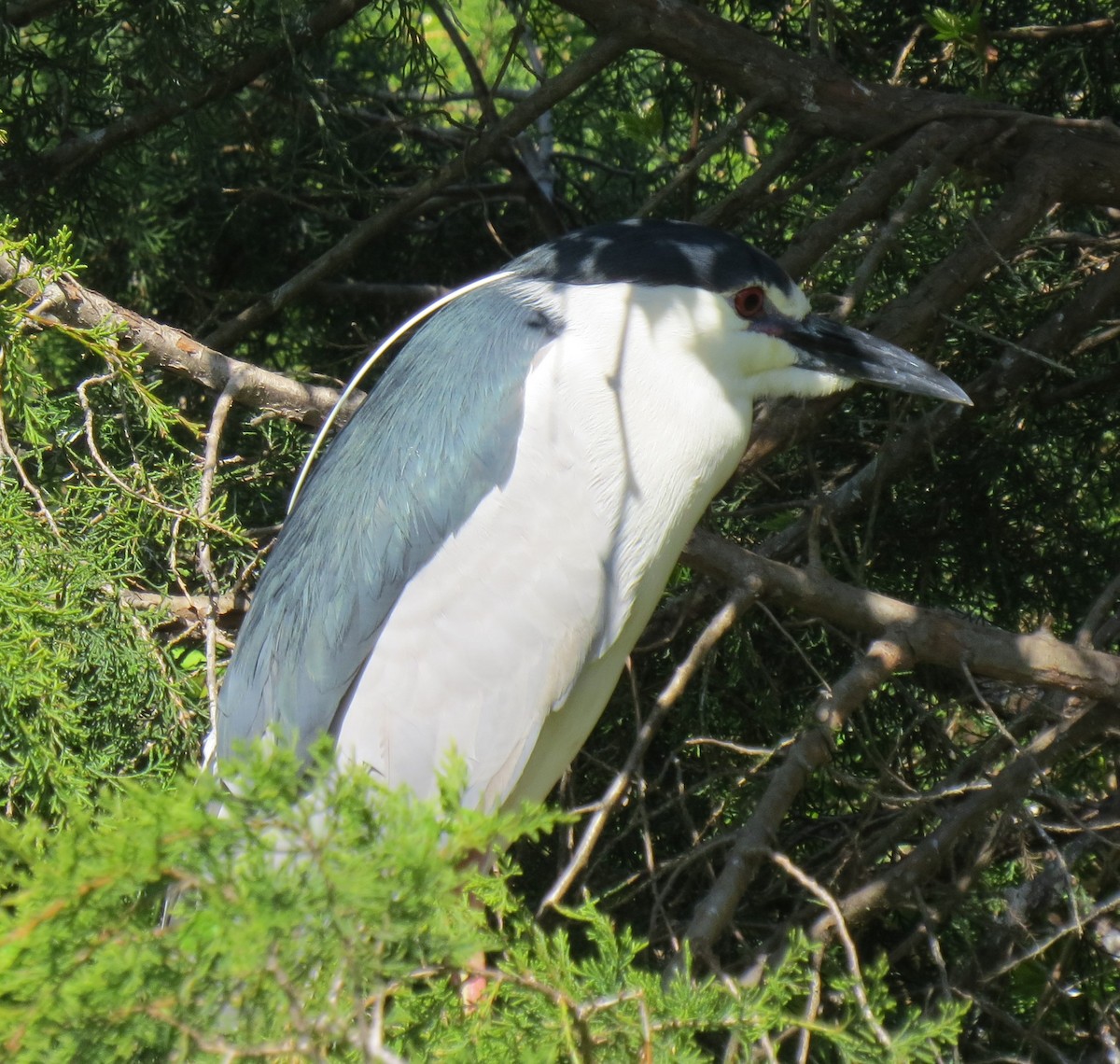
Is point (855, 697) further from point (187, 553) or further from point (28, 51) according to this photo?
point (28, 51)

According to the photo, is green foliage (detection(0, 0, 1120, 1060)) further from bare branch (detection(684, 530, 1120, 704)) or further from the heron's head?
the heron's head

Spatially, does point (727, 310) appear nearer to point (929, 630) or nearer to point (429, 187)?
point (929, 630)

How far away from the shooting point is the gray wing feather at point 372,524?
7.23 feet

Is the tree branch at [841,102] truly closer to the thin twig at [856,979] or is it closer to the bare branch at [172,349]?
the bare branch at [172,349]

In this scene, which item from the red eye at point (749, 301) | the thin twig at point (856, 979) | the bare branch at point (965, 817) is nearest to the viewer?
the thin twig at point (856, 979)

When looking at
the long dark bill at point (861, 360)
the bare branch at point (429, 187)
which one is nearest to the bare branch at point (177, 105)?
the bare branch at point (429, 187)

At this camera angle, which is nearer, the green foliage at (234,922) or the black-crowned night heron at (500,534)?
the green foliage at (234,922)

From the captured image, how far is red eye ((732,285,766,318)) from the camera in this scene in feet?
7.86

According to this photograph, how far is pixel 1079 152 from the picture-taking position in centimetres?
264

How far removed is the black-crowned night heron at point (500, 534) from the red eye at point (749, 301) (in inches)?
0.7

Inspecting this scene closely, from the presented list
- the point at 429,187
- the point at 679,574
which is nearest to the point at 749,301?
the point at 679,574

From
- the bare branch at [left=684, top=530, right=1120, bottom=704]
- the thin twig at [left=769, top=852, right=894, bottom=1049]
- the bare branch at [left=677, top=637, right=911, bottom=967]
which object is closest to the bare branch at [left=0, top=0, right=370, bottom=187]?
the bare branch at [left=684, top=530, right=1120, bottom=704]

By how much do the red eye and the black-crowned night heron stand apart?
2cm

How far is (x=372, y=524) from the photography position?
2262mm
